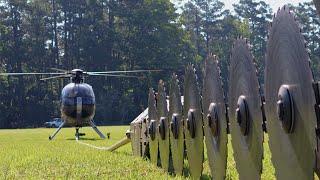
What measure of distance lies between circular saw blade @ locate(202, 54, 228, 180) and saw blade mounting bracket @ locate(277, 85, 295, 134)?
1.57 metres

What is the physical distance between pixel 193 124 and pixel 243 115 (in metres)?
1.93

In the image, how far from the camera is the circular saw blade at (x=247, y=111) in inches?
185

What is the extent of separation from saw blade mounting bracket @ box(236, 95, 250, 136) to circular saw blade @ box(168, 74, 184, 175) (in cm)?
260

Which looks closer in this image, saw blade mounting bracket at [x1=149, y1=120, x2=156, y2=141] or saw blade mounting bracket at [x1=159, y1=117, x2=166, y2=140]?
saw blade mounting bracket at [x1=159, y1=117, x2=166, y2=140]

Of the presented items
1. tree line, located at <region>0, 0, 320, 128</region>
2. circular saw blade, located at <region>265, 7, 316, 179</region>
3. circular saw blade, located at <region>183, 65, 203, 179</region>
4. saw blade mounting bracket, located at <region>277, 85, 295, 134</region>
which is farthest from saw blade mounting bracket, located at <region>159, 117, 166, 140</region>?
tree line, located at <region>0, 0, 320, 128</region>

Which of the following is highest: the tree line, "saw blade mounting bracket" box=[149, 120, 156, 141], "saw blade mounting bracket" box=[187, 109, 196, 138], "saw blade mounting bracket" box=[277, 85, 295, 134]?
the tree line

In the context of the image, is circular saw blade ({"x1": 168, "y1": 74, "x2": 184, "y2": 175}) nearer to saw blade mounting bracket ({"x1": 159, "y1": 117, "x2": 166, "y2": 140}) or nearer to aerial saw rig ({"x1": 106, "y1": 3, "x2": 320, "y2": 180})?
aerial saw rig ({"x1": 106, "y1": 3, "x2": 320, "y2": 180})

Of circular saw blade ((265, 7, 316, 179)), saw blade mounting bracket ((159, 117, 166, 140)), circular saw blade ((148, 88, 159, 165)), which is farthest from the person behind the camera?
circular saw blade ((148, 88, 159, 165))

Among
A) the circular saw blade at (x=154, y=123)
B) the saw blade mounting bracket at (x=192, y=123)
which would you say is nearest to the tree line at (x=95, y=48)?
the circular saw blade at (x=154, y=123)

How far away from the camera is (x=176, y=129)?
25.2 ft

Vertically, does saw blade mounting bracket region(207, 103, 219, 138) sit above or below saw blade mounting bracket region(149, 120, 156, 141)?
above

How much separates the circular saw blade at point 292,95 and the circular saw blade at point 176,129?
10.5 ft

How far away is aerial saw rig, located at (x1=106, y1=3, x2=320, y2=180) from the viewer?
375 cm

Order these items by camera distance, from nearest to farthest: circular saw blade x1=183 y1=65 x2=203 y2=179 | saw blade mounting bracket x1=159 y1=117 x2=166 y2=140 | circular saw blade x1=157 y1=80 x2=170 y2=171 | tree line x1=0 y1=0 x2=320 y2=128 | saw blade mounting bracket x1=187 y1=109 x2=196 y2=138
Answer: circular saw blade x1=183 y1=65 x2=203 y2=179
saw blade mounting bracket x1=187 y1=109 x2=196 y2=138
circular saw blade x1=157 y1=80 x2=170 y2=171
saw blade mounting bracket x1=159 y1=117 x2=166 y2=140
tree line x1=0 y1=0 x2=320 y2=128
